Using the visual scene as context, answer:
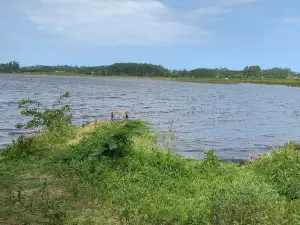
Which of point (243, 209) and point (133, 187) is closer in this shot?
point (243, 209)

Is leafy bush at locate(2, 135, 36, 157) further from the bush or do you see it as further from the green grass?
the bush

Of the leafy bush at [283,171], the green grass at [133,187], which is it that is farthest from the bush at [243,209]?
the leafy bush at [283,171]

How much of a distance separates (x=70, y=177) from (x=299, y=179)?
6.12 metres

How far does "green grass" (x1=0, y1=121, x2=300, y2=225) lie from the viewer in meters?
7.04

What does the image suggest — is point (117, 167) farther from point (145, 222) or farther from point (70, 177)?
point (145, 222)

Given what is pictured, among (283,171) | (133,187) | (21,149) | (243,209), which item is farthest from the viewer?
(21,149)

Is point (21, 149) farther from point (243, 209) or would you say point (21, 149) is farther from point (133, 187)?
point (243, 209)

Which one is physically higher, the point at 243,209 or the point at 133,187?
the point at 243,209

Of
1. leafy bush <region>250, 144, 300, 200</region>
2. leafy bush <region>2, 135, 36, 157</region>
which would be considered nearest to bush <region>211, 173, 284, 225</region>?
leafy bush <region>250, 144, 300, 200</region>

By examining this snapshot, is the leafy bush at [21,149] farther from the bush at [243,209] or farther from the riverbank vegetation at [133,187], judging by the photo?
the bush at [243,209]

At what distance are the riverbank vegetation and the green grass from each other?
0.07 ft

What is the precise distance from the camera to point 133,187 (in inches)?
368

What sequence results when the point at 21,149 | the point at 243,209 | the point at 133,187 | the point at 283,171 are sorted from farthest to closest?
the point at 21,149 < the point at 283,171 < the point at 133,187 < the point at 243,209

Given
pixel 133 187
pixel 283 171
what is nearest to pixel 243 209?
pixel 133 187
